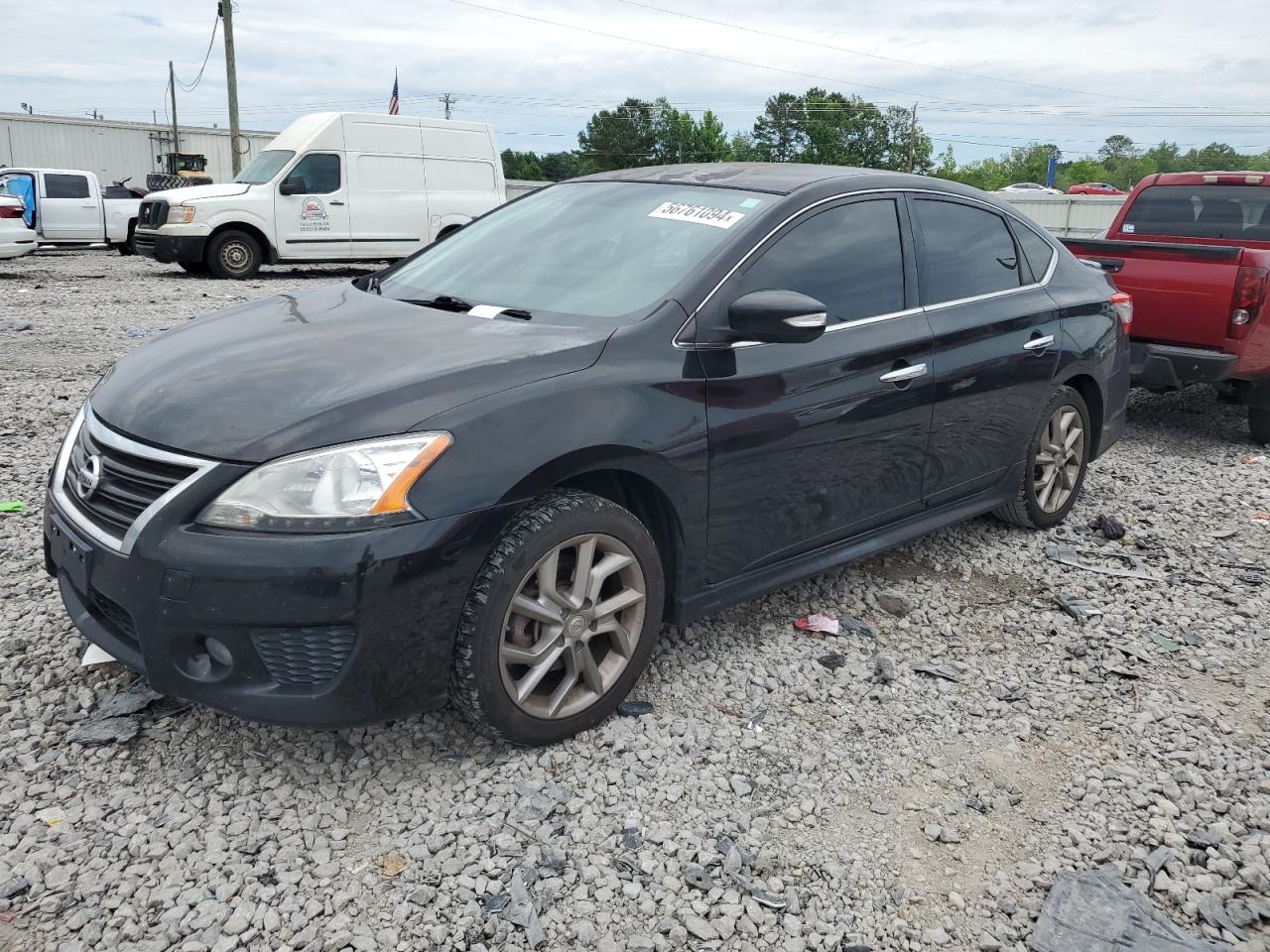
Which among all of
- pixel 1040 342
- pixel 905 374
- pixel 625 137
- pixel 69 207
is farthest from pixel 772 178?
pixel 625 137

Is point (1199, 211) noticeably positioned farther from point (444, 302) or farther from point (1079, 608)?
point (444, 302)

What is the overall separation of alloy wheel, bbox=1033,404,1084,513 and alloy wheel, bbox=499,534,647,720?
2.58m

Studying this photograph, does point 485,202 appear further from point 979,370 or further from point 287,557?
point 287,557

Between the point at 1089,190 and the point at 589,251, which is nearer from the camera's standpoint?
the point at 589,251

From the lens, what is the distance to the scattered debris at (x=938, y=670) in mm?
3729

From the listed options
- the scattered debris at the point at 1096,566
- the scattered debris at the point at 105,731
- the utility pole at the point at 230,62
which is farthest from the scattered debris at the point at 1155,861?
the utility pole at the point at 230,62

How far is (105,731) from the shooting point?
10.1 ft

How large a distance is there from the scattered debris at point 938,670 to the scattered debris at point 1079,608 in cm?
78

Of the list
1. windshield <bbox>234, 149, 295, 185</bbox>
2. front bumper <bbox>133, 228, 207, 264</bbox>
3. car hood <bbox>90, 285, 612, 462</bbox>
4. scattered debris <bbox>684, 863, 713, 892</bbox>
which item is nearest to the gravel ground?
scattered debris <bbox>684, 863, 713, 892</bbox>

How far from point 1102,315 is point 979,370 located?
1.31m

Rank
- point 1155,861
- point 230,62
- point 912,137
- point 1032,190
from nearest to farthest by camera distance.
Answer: point 1155,861, point 230,62, point 1032,190, point 912,137

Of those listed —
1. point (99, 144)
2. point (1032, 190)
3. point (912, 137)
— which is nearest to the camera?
point (99, 144)

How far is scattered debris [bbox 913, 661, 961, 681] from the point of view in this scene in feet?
12.2

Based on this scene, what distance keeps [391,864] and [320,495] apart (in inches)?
36.8
